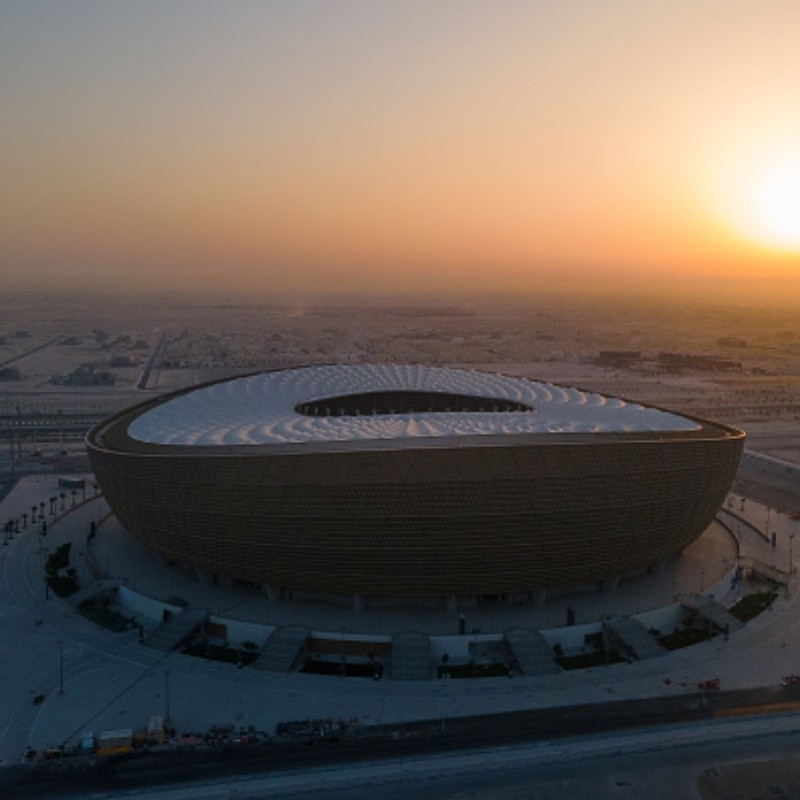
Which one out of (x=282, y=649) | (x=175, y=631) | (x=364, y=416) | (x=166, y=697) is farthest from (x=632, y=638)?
(x=175, y=631)

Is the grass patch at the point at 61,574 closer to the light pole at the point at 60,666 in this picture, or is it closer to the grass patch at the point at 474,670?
the light pole at the point at 60,666

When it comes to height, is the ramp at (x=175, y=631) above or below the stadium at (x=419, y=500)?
below

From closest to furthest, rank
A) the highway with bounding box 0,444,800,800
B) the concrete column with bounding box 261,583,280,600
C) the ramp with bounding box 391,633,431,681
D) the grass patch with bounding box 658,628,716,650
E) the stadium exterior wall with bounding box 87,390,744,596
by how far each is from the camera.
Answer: the highway with bounding box 0,444,800,800 < the ramp with bounding box 391,633,431,681 < the stadium exterior wall with bounding box 87,390,744,596 < the grass patch with bounding box 658,628,716,650 < the concrete column with bounding box 261,583,280,600

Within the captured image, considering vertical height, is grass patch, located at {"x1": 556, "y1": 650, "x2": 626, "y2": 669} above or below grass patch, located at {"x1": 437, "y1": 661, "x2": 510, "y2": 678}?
above

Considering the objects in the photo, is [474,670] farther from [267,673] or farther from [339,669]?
[267,673]

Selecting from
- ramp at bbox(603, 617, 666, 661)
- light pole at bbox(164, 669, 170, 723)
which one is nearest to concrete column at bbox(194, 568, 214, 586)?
light pole at bbox(164, 669, 170, 723)

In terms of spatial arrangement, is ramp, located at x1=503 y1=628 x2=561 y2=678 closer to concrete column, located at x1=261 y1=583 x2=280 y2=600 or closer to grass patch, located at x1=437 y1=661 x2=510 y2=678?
grass patch, located at x1=437 y1=661 x2=510 y2=678

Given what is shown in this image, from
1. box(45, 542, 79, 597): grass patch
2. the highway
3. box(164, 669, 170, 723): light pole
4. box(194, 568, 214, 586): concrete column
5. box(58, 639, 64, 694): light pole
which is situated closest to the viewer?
the highway

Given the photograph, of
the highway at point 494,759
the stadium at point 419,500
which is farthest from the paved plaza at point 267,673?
the stadium at point 419,500
